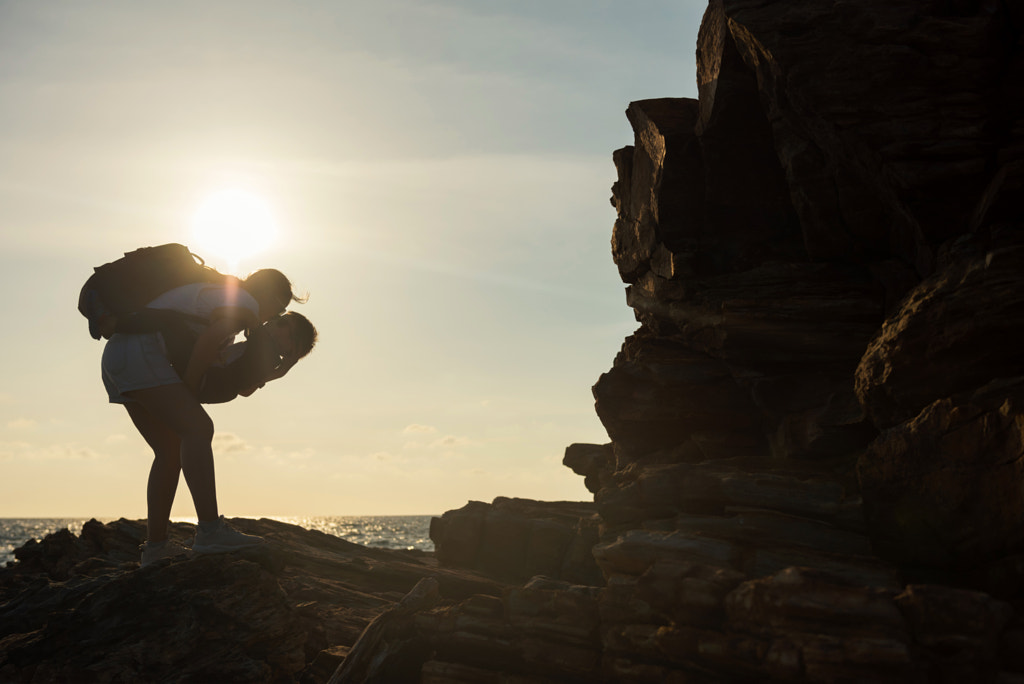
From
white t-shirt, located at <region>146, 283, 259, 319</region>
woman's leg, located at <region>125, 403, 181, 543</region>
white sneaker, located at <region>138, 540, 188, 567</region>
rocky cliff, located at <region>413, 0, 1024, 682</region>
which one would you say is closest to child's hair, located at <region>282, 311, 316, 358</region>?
white t-shirt, located at <region>146, 283, 259, 319</region>

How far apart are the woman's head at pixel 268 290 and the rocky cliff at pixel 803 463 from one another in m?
3.84

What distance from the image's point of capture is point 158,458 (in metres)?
10.5

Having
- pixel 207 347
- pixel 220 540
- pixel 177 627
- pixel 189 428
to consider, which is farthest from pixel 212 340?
pixel 177 627

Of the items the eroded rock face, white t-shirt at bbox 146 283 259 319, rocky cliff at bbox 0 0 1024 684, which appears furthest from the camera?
white t-shirt at bbox 146 283 259 319

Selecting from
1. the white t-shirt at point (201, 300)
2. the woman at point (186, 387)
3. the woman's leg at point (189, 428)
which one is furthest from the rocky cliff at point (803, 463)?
the white t-shirt at point (201, 300)

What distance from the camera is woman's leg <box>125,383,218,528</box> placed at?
980 centimetres

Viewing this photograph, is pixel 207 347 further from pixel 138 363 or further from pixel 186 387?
pixel 138 363

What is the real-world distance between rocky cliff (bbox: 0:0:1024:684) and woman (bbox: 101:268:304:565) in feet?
2.62

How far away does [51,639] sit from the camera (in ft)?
31.2

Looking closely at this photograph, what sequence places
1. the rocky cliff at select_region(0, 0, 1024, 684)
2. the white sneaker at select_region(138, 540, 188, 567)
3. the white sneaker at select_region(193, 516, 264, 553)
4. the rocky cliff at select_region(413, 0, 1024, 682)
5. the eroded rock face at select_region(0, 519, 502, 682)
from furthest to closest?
1. the white sneaker at select_region(138, 540, 188, 567)
2. the white sneaker at select_region(193, 516, 264, 553)
3. the eroded rock face at select_region(0, 519, 502, 682)
4. the rocky cliff at select_region(0, 0, 1024, 684)
5. the rocky cliff at select_region(413, 0, 1024, 682)

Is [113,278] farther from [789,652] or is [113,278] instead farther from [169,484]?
[789,652]

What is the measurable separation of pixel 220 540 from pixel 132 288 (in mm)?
3888

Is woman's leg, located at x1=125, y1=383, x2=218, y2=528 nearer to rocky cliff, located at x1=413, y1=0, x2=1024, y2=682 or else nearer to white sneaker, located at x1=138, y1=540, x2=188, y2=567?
white sneaker, located at x1=138, y1=540, x2=188, y2=567

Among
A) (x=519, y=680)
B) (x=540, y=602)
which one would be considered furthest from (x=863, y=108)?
(x=519, y=680)
